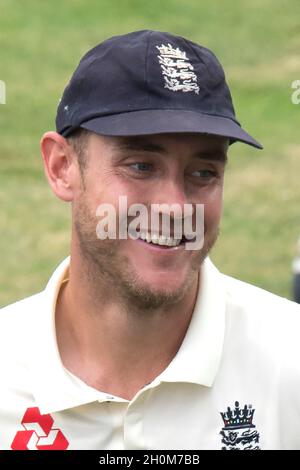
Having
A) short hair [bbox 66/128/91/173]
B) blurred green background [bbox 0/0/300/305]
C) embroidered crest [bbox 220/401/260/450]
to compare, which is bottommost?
embroidered crest [bbox 220/401/260/450]

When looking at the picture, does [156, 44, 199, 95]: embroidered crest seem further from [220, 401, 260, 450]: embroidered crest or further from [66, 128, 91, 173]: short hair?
[220, 401, 260, 450]: embroidered crest

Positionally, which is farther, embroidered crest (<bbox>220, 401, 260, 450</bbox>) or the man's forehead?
embroidered crest (<bbox>220, 401, 260, 450</bbox>)

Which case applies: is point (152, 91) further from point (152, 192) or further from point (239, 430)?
point (239, 430)

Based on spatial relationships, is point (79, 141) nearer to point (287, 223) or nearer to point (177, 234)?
point (177, 234)

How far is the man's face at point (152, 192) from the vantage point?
3073 millimetres

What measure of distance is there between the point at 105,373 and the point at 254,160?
7.72m

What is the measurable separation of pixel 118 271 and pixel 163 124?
42 cm

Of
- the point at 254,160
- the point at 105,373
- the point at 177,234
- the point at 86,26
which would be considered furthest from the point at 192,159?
the point at 86,26

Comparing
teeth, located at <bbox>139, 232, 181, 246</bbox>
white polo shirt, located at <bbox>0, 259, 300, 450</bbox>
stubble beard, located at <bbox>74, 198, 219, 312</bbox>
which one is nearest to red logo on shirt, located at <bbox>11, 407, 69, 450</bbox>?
white polo shirt, located at <bbox>0, 259, 300, 450</bbox>

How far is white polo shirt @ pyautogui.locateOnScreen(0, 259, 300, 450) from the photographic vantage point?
10.6 feet

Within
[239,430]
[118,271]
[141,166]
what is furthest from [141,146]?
[239,430]

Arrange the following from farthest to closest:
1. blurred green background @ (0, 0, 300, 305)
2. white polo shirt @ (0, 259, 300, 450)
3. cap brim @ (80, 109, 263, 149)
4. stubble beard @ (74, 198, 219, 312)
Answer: blurred green background @ (0, 0, 300, 305) → white polo shirt @ (0, 259, 300, 450) → stubble beard @ (74, 198, 219, 312) → cap brim @ (80, 109, 263, 149)

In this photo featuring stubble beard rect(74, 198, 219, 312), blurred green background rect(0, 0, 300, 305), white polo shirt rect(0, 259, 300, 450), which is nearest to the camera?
stubble beard rect(74, 198, 219, 312)

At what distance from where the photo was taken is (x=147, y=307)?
126 inches
